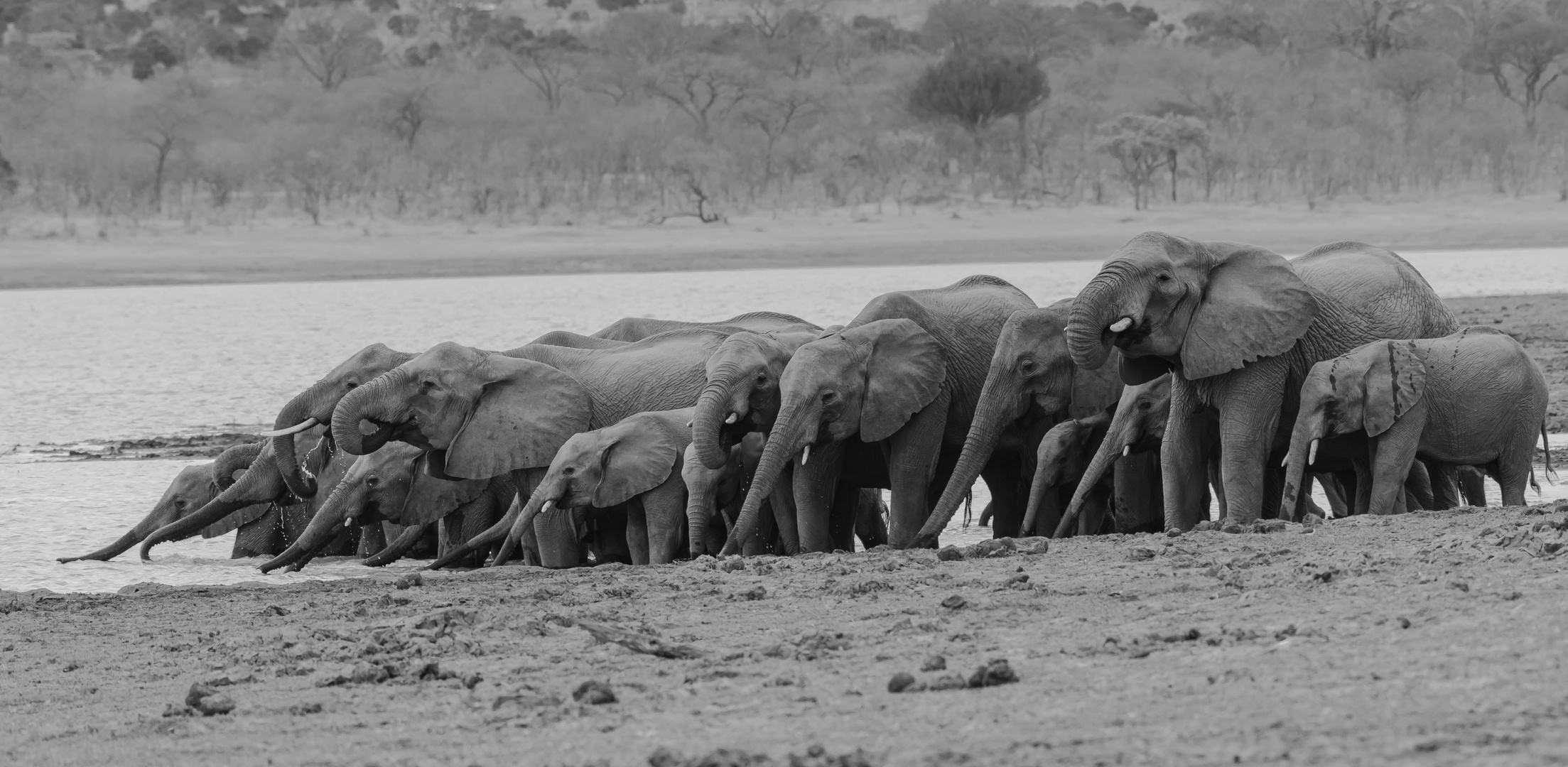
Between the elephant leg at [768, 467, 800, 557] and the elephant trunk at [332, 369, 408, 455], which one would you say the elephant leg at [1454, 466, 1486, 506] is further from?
the elephant trunk at [332, 369, 408, 455]

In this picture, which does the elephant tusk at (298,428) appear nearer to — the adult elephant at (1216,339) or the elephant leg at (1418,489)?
the adult elephant at (1216,339)

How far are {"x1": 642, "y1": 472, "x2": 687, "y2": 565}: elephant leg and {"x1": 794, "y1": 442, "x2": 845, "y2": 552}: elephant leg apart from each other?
525 mm

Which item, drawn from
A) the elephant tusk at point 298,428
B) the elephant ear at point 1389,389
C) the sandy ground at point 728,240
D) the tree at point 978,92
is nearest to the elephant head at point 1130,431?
the elephant ear at point 1389,389

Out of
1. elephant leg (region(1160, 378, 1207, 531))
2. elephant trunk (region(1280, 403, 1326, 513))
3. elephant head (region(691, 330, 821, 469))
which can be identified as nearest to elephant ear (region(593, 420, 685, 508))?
elephant head (region(691, 330, 821, 469))

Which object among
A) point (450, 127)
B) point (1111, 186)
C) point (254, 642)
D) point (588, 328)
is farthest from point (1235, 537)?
point (450, 127)

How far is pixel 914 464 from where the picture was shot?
9.53m

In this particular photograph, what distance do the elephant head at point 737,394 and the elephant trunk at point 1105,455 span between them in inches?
52.8

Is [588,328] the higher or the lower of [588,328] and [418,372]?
the lower

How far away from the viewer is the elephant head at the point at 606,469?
30.7 ft

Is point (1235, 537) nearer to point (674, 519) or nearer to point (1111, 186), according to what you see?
point (674, 519)

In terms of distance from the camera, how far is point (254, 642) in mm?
6996

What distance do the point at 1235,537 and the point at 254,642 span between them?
11.1 feet

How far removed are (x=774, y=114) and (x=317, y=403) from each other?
4371 cm

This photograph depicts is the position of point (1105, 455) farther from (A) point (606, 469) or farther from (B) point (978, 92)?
(B) point (978, 92)
